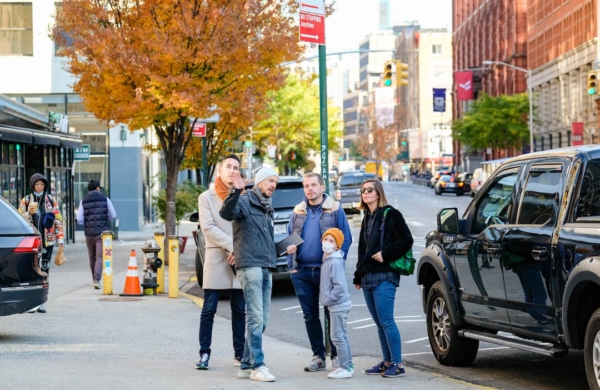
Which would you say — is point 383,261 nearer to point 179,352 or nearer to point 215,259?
point 215,259

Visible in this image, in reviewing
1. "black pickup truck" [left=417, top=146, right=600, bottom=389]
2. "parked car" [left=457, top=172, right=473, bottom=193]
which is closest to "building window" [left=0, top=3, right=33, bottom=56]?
"black pickup truck" [left=417, top=146, right=600, bottom=389]

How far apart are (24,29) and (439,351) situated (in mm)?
30277

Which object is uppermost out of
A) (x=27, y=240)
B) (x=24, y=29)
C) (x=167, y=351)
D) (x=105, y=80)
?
(x=24, y=29)

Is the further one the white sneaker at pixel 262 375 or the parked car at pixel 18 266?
the parked car at pixel 18 266

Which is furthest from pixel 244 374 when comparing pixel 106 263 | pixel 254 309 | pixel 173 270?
pixel 106 263

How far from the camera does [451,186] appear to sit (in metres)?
81.8

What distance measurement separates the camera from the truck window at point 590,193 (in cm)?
867

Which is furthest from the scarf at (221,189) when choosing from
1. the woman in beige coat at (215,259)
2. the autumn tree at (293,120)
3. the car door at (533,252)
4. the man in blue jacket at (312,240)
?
the autumn tree at (293,120)

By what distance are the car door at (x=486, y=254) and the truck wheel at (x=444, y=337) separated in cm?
37

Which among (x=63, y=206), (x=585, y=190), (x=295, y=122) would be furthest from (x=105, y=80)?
(x=295, y=122)

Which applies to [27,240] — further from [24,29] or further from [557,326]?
[24,29]

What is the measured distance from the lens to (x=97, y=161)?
1592 inches

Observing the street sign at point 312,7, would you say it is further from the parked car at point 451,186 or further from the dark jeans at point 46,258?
the parked car at point 451,186

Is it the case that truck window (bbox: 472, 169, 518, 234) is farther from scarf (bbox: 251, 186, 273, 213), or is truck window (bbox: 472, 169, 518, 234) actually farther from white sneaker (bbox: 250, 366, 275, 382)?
white sneaker (bbox: 250, 366, 275, 382)
